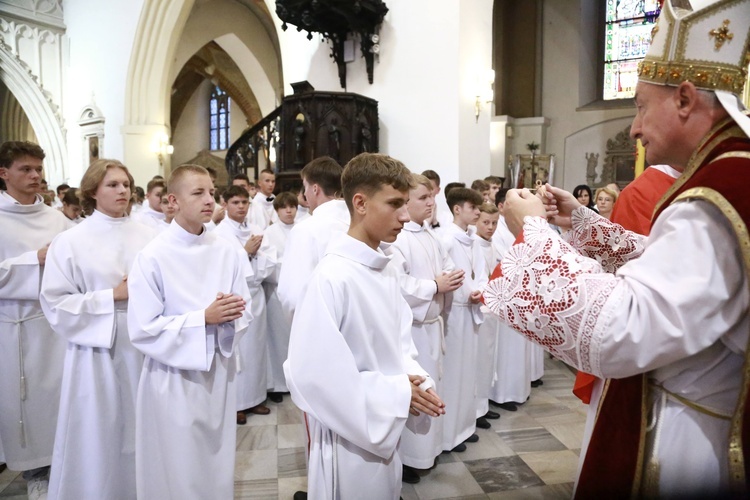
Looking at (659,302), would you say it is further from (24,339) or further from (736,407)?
(24,339)

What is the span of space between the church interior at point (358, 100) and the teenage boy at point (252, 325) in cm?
20

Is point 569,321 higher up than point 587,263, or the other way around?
point 587,263

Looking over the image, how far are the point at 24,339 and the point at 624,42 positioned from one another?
53.3 feet

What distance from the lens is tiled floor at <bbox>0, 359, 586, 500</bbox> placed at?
3490 mm

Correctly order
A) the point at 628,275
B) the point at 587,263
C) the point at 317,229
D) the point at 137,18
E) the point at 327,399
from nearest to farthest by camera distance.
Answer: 1. the point at 628,275
2. the point at 587,263
3. the point at 327,399
4. the point at 317,229
5. the point at 137,18

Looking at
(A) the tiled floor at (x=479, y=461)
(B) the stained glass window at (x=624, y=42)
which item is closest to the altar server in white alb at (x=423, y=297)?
(A) the tiled floor at (x=479, y=461)

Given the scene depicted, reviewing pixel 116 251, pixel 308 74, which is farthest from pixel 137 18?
pixel 116 251

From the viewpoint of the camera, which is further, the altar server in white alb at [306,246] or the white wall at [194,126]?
the white wall at [194,126]

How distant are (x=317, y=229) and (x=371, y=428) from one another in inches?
68.6

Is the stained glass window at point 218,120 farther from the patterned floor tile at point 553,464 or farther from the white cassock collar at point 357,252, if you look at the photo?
the white cassock collar at point 357,252

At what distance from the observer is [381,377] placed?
1968 millimetres

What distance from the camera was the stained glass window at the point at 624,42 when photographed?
49.3ft

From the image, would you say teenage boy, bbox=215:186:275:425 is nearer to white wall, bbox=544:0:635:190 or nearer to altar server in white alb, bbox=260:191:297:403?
altar server in white alb, bbox=260:191:297:403

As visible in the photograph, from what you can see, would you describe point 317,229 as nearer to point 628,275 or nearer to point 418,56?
point 628,275
